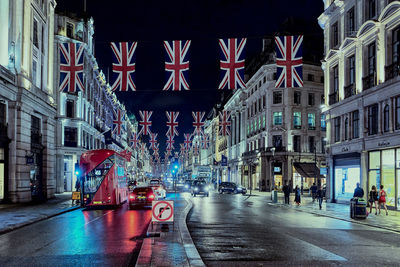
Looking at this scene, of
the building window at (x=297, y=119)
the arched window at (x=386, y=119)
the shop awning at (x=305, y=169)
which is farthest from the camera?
the building window at (x=297, y=119)

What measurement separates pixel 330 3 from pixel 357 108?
10.8 meters

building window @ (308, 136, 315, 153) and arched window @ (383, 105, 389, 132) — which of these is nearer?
arched window @ (383, 105, 389, 132)

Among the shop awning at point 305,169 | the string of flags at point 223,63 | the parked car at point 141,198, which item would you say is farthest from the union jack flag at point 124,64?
the shop awning at point 305,169

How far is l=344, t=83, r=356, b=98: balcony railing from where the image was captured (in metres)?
33.8

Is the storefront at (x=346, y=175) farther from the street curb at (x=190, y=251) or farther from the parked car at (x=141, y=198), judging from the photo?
the street curb at (x=190, y=251)

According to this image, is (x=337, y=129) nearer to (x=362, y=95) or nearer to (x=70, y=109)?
(x=362, y=95)

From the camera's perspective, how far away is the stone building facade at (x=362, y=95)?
28.4 m

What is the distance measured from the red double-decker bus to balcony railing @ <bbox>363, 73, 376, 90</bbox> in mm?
18185

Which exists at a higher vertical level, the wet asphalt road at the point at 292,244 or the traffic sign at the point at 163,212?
the traffic sign at the point at 163,212

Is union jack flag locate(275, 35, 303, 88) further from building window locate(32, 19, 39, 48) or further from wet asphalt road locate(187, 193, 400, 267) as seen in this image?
building window locate(32, 19, 39, 48)

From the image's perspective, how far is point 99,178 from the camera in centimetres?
3019

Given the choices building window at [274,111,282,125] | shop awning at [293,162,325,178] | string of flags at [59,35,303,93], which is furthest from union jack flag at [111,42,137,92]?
building window at [274,111,282,125]

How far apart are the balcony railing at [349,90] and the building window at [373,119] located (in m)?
2.73

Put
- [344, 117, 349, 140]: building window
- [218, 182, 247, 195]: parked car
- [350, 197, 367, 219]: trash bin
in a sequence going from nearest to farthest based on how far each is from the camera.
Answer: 1. [350, 197, 367, 219]: trash bin
2. [344, 117, 349, 140]: building window
3. [218, 182, 247, 195]: parked car
